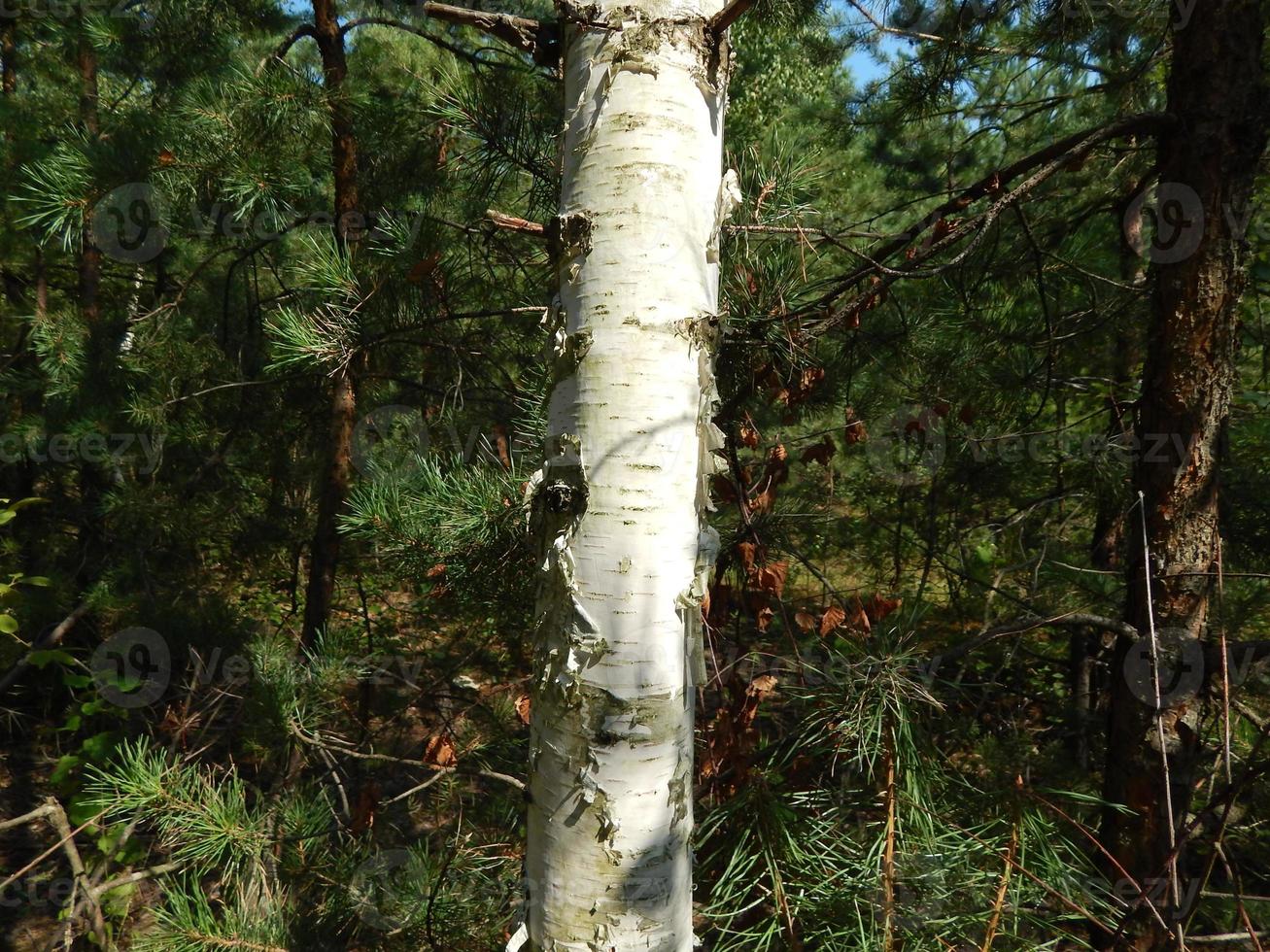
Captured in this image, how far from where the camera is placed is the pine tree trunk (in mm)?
1601

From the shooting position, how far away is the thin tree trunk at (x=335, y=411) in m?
3.13

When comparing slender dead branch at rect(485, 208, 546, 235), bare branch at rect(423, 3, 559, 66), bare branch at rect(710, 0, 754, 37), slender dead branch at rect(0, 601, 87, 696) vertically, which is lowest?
slender dead branch at rect(0, 601, 87, 696)

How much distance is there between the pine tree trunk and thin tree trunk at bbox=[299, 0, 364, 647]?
2.53 meters

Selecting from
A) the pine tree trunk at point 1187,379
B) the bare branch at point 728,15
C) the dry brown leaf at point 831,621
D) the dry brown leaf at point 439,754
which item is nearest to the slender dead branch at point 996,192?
the pine tree trunk at point 1187,379

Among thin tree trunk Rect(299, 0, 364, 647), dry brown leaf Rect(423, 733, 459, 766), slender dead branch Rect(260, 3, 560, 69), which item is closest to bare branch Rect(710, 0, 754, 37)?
slender dead branch Rect(260, 3, 560, 69)

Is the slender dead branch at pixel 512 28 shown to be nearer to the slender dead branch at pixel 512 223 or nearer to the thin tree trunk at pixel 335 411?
the slender dead branch at pixel 512 223

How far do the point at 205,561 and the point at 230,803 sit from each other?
2728 mm

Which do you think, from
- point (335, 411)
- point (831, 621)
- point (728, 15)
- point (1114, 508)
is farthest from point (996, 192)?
point (335, 411)

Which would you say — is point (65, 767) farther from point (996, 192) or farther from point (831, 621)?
point (996, 192)

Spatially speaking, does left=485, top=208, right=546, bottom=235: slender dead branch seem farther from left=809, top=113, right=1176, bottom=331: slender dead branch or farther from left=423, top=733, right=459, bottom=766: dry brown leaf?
left=423, top=733, right=459, bottom=766: dry brown leaf

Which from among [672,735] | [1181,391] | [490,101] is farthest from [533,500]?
[490,101]

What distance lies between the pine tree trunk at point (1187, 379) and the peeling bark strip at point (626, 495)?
1.02 meters

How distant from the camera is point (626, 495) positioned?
3.72 ft

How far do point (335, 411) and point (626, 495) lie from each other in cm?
238
